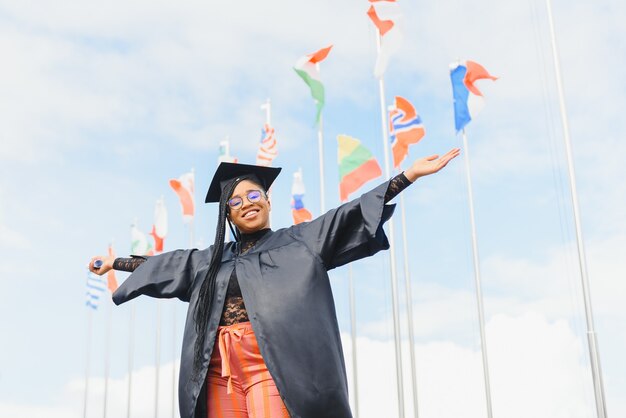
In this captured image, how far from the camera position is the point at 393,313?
14.7 metres

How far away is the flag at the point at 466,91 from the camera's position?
15.2 meters

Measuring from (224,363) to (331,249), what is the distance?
0.78m

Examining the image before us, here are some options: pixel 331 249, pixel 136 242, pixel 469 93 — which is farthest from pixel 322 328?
pixel 136 242

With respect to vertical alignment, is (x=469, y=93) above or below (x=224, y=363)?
above

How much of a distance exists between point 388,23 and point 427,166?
1196cm

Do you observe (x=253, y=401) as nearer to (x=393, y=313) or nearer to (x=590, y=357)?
(x=590, y=357)

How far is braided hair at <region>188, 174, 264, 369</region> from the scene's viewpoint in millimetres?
3812

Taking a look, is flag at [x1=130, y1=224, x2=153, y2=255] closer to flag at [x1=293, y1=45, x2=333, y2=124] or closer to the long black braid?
flag at [x1=293, y1=45, x2=333, y2=124]

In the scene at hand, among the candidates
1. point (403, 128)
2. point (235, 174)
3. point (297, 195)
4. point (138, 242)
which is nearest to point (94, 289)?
point (138, 242)

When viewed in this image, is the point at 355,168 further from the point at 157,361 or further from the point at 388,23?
the point at 157,361

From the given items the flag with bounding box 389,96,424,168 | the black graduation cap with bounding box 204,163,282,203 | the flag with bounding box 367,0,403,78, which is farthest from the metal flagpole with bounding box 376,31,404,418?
the black graduation cap with bounding box 204,163,282,203

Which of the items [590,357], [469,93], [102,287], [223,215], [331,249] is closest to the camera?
[331,249]

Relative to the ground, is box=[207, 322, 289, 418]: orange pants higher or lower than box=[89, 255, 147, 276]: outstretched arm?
lower

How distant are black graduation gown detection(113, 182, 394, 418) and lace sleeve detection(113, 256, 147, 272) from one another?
0.47 m
